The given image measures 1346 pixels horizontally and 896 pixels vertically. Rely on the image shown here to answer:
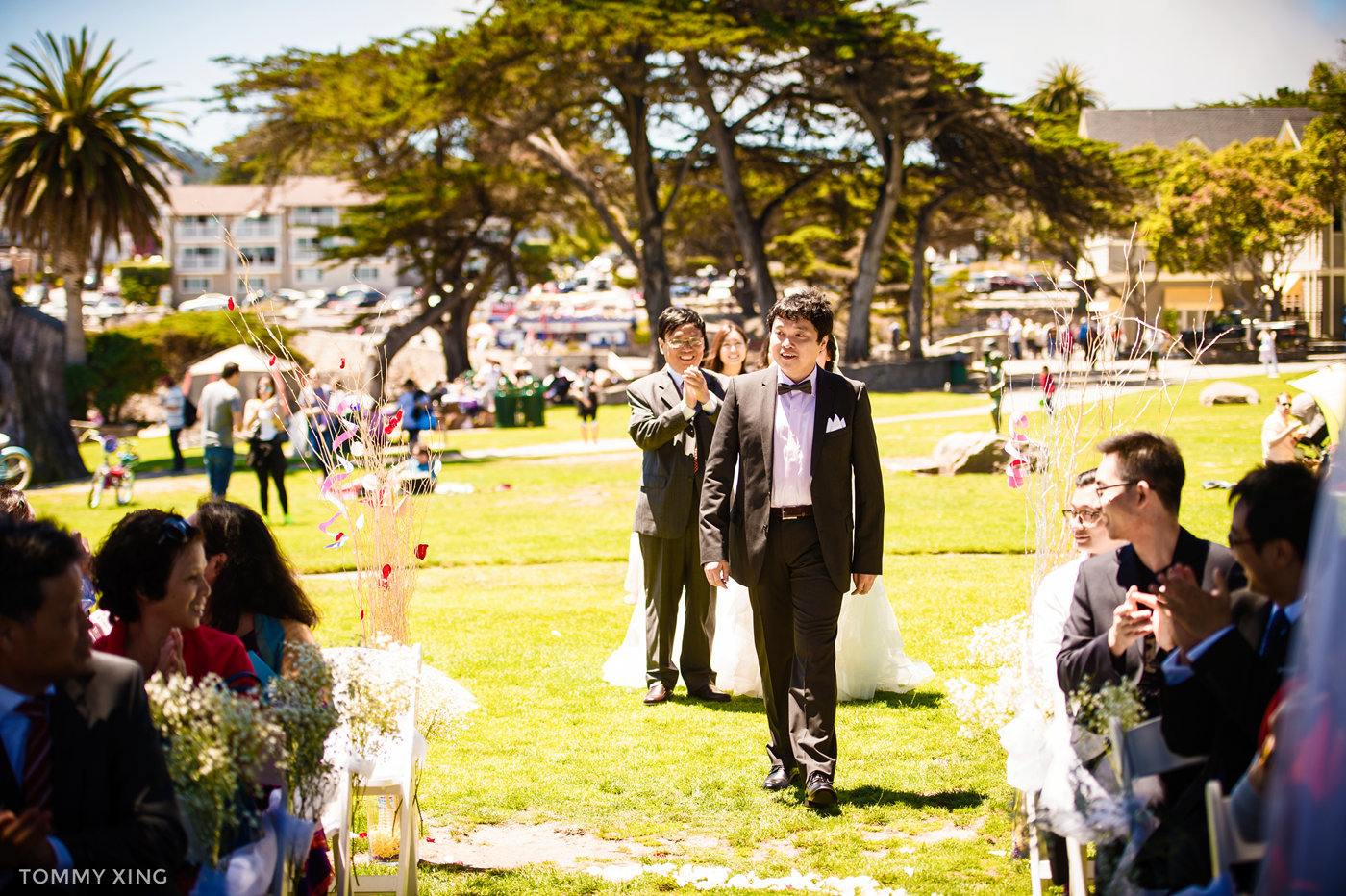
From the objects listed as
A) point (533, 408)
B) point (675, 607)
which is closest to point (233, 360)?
point (533, 408)

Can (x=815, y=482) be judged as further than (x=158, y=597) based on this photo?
Yes

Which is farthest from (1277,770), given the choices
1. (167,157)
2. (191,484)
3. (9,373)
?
(167,157)

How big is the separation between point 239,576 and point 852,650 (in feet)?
12.5

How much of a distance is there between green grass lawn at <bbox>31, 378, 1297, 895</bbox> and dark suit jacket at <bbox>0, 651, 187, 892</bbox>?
1.95 metres

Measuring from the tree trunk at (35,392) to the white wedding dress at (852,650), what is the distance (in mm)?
21719

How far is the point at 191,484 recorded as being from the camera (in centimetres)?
2117

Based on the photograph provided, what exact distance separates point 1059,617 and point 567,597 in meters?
6.79

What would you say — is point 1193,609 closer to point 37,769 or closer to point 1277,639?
point 1277,639

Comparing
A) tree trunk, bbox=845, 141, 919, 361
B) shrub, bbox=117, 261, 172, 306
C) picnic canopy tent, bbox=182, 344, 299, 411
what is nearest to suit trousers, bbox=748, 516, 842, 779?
picnic canopy tent, bbox=182, 344, 299, 411

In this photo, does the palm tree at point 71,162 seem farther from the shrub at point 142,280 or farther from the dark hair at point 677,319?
the shrub at point 142,280

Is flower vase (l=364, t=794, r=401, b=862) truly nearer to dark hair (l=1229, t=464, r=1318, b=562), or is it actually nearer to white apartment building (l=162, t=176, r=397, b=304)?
dark hair (l=1229, t=464, r=1318, b=562)

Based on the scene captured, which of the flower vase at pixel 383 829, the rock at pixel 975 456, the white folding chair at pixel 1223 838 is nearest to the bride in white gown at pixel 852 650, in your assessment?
the flower vase at pixel 383 829

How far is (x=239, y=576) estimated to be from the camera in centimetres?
366

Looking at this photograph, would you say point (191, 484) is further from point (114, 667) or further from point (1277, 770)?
point (1277, 770)
